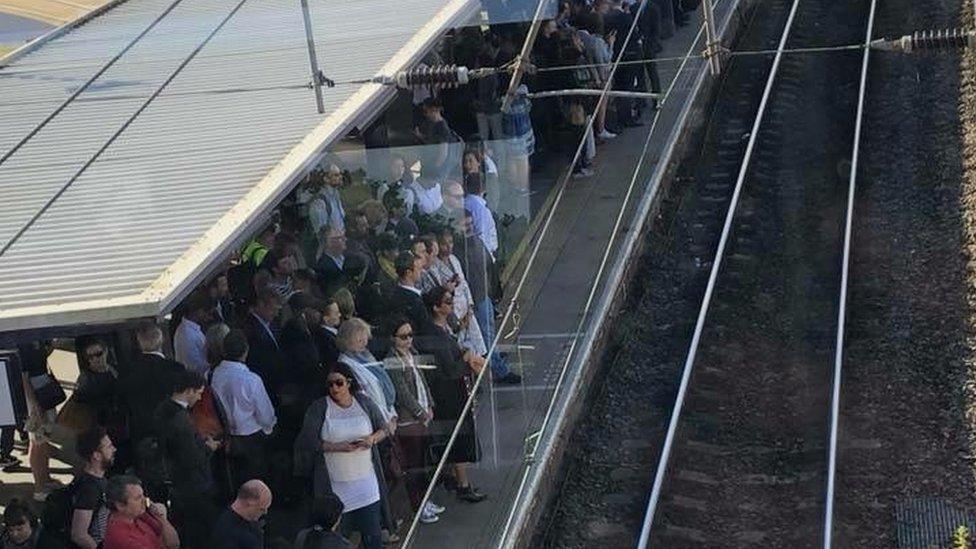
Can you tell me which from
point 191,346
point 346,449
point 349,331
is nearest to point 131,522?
point 346,449

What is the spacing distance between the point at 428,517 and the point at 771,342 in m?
4.86

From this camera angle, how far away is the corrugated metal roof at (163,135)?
339 inches

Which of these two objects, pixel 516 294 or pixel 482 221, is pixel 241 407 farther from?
pixel 516 294

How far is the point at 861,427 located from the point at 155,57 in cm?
609

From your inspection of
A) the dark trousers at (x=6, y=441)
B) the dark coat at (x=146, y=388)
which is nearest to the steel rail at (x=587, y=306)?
the dark coat at (x=146, y=388)

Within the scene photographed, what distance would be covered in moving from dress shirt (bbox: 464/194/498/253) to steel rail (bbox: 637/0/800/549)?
6.00ft

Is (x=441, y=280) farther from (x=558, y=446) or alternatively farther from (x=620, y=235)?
(x=620, y=235)

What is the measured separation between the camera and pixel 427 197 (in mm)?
12062

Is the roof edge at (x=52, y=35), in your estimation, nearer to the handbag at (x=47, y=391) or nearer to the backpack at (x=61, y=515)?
the handbag at (x=47, y=391)

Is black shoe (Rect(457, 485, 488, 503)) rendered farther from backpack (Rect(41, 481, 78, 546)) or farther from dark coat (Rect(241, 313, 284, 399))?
backpack (Rect(41, 481, 78, 546))

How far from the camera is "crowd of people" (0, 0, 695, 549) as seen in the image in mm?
8344

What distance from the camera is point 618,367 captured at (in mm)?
13852

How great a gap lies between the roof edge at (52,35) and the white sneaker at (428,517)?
18.8 ft

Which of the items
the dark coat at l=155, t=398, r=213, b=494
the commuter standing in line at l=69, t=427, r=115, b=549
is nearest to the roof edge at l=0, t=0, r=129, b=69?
the dark coat at l=155, t=398, r=213, b=494
